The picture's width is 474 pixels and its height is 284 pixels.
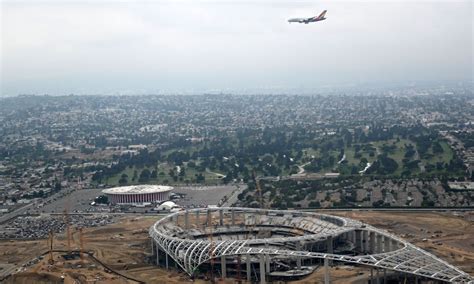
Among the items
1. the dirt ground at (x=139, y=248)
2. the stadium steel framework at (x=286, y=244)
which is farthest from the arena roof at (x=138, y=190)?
the stadium steel framework at (x=286, y=244)

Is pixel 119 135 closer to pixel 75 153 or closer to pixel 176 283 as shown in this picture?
pixel 75 153

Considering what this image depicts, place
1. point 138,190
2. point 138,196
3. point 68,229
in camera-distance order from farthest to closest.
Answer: point 138,190 < point 138,196 < point 68,229

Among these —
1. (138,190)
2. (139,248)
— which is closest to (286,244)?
(139,248)

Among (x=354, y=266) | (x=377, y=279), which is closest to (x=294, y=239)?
(x=354, y=266)

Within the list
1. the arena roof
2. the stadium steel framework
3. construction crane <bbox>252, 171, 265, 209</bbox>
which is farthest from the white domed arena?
the stadium steel framework

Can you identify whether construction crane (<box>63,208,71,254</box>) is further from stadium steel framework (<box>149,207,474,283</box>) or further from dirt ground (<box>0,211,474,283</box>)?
stadium steel framework (<box>149,207,474,283</box>)

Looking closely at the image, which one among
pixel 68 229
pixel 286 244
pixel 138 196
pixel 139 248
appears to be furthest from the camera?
pixel 138 196

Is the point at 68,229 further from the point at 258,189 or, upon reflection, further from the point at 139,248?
the point at 258,189
